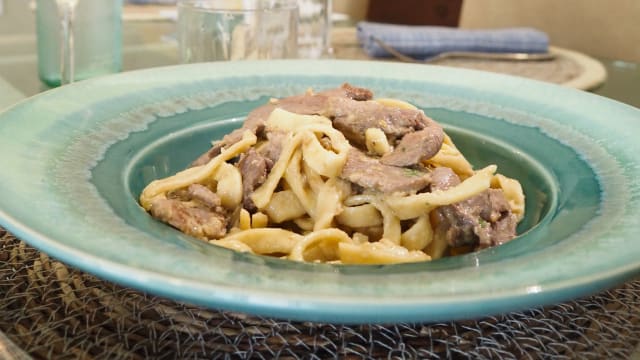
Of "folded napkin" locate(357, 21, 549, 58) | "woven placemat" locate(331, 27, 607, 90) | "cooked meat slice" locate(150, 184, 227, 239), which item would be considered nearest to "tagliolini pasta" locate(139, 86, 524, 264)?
"cooked meat slice" locate(150, 184, 227, 239)

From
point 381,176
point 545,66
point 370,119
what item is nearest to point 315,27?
point 545,66

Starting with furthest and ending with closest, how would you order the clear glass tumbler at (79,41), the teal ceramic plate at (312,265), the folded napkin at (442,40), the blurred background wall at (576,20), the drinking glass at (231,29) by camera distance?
1. the blurred background wall at (576,20)
2. the folded napkin at (442,40)
3. the drinking glass at (231,29)
4. the clear glass tumbler at (79,41)
5. the teal ceramic plate at (312,265)

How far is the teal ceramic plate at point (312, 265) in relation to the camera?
55cm

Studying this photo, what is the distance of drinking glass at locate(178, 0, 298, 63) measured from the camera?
5.48 feet

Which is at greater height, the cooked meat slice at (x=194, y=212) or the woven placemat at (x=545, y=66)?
the woven placemat at (x=545, y=66)

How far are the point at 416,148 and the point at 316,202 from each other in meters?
0.16

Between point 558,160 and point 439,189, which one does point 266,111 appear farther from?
point 558,160

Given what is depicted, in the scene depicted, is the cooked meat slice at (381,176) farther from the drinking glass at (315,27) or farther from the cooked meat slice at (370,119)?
the drinking glass at (315,27)

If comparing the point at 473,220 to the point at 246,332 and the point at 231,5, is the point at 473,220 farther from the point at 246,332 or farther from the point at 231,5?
the point at 231,5

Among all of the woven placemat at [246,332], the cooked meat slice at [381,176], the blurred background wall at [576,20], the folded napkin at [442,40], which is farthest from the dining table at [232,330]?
the blurred background wall at [576,20]

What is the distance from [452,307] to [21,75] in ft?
4.62

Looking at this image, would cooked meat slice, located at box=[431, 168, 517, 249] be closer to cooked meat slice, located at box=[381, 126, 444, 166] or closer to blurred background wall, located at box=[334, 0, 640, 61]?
cooked meat slice, located at box=[381, 126, 444, 166]

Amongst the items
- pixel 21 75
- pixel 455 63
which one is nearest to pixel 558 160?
pixel 455 63

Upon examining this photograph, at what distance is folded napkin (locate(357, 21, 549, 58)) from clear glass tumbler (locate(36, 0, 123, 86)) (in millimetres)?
727
